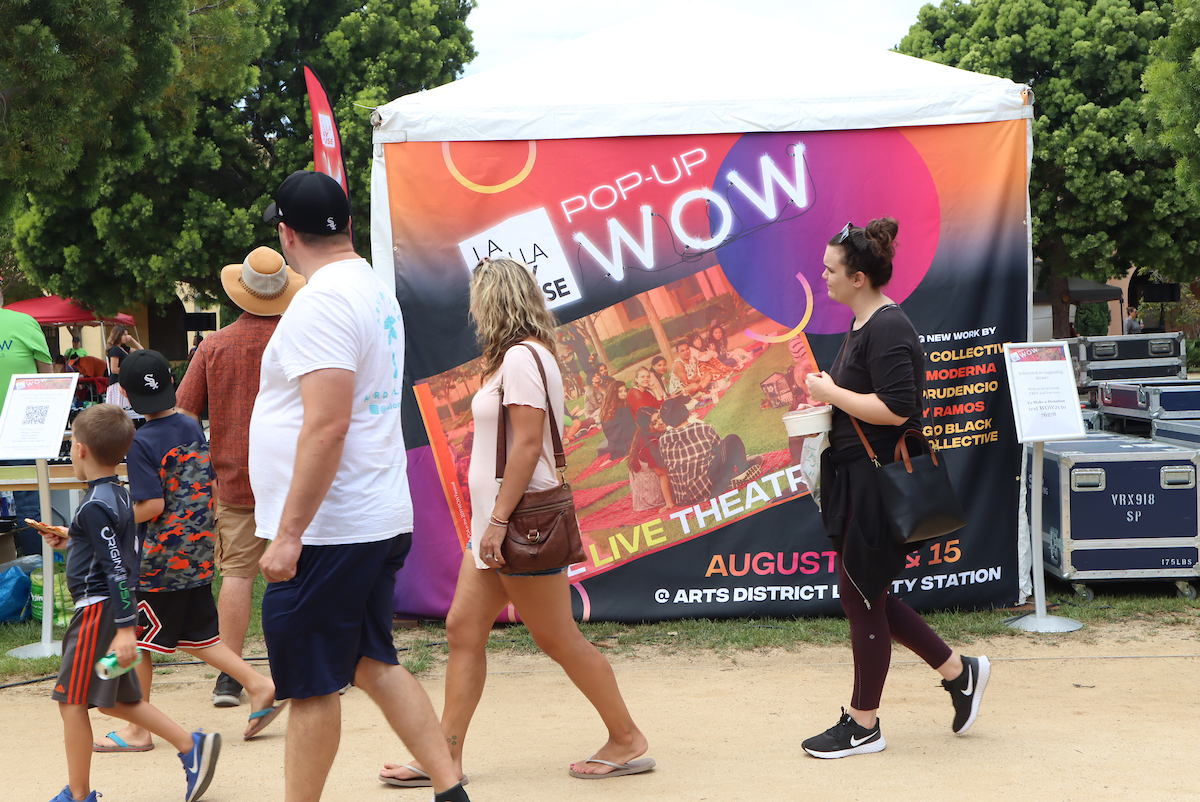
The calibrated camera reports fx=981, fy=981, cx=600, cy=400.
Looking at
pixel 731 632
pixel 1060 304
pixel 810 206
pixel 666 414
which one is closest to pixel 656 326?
pixel 666 414

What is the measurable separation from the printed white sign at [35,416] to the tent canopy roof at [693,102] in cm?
213

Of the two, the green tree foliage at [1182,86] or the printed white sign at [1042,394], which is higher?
the green tree foliage at [1182,86]

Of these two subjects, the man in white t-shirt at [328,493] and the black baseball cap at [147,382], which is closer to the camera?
the man in white t-shirt at [328,493]

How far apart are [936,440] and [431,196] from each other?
296 centimetres

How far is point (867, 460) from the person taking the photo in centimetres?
337

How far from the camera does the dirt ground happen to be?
320 cm

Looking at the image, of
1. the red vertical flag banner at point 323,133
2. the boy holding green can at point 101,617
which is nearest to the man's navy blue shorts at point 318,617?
the boy holding green can at point 101,617

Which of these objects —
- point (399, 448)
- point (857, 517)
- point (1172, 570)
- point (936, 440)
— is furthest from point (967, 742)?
point (1172, 570)

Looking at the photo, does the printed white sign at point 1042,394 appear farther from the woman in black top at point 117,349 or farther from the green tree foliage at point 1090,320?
the green tree foliage at point 1090,320

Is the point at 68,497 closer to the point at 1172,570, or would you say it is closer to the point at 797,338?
the point at 797,338

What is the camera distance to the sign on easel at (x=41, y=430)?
16.2ft

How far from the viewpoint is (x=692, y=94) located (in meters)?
5.11

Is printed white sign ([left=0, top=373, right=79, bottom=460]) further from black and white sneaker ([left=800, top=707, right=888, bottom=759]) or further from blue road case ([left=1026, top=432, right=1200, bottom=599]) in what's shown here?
blue road case ([left=1026, top=432, right=1200, bottom=599])

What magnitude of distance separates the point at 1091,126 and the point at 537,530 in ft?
64.5
